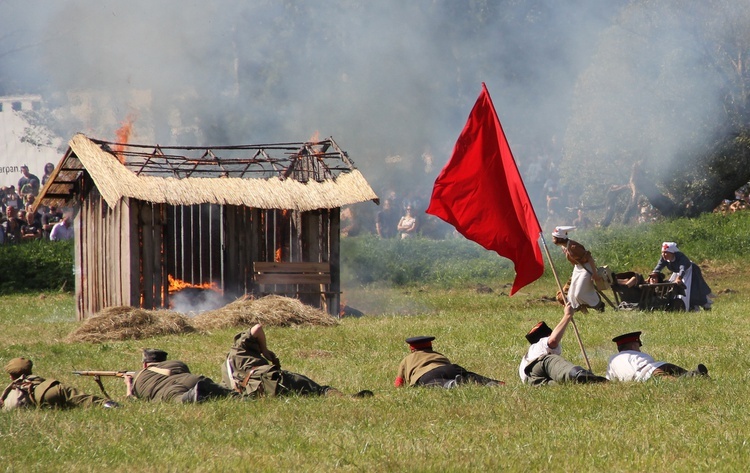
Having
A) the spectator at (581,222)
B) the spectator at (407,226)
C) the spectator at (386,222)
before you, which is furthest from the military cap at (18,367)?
the spectator at (581,222)

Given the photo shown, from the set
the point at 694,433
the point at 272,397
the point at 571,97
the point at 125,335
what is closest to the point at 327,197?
the point at 125,335

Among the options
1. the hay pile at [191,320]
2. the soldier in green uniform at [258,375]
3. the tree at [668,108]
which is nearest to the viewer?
the soldier in green uniform at [258,375]

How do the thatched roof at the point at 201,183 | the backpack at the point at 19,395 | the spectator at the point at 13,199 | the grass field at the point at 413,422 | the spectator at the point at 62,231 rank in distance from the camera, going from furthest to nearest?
the spectator at the point at 13,199 < the spectator at the point at 62,231 < the thatched roof at the point at 201,183 < the backpack at the point at 19,395 < the grass field at the point at 413,422

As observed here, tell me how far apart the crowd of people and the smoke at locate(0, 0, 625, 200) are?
574cm

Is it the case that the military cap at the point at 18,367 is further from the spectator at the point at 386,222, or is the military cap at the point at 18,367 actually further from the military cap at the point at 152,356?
the spectator at the point at 386,222

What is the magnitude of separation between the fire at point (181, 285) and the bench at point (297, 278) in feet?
3.64

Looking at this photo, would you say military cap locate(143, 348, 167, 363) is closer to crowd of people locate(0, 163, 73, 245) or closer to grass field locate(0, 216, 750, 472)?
grass field locate(0, 216, 750, 472)

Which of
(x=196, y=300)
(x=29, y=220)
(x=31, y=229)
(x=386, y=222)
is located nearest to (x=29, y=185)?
(x=29, y=220)

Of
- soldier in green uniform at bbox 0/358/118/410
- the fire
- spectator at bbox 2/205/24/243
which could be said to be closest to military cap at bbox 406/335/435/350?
soldier in green uniform at bbox 0/358/118/410

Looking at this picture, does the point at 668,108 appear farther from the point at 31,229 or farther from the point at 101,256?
the point at 31,229

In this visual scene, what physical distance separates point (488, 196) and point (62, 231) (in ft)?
71.1

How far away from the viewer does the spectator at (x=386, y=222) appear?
35.2 meters

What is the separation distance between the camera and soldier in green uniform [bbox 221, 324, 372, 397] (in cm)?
1182

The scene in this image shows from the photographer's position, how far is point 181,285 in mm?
22453
